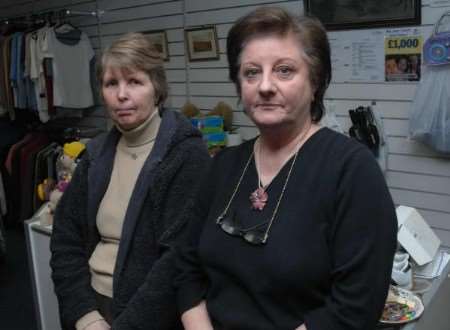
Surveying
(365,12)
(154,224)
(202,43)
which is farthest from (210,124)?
(154,224)

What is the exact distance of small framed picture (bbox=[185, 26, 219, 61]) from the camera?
3723mm

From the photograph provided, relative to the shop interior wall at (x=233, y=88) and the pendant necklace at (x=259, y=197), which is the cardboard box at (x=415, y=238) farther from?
the shop interior wall at (x=233, y=88)

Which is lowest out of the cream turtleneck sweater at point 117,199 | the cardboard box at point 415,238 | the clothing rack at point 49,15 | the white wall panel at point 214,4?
the cardboard box at point 415,238

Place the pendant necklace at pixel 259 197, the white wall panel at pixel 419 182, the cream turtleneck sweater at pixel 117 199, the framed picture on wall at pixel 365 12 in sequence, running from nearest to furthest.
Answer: the pendant necklace at pixel 259 197 < the cream turtleneck sweater at pixel 117 199 < the framed picture on wall at pixel 365 12 < the white wall panel at pixel 419 182

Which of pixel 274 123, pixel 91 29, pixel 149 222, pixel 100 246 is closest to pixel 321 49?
pixel 274 123

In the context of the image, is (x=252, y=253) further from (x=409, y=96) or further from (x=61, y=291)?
(x=409, y=96)

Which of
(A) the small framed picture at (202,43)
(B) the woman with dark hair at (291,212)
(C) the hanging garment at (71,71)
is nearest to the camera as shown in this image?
(B) the woman with dark hair at (291,212)

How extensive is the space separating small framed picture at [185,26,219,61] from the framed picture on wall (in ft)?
2.74

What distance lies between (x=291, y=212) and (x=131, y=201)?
1.96 ft

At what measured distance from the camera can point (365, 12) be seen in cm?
290

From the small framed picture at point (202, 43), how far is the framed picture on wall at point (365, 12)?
2.74 feet

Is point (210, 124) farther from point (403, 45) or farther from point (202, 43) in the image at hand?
point (403, 45)

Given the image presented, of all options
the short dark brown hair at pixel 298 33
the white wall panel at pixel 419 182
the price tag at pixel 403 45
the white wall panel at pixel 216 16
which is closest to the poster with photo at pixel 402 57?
the price tag at pixel 403 45

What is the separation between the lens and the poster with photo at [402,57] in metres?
2.77
